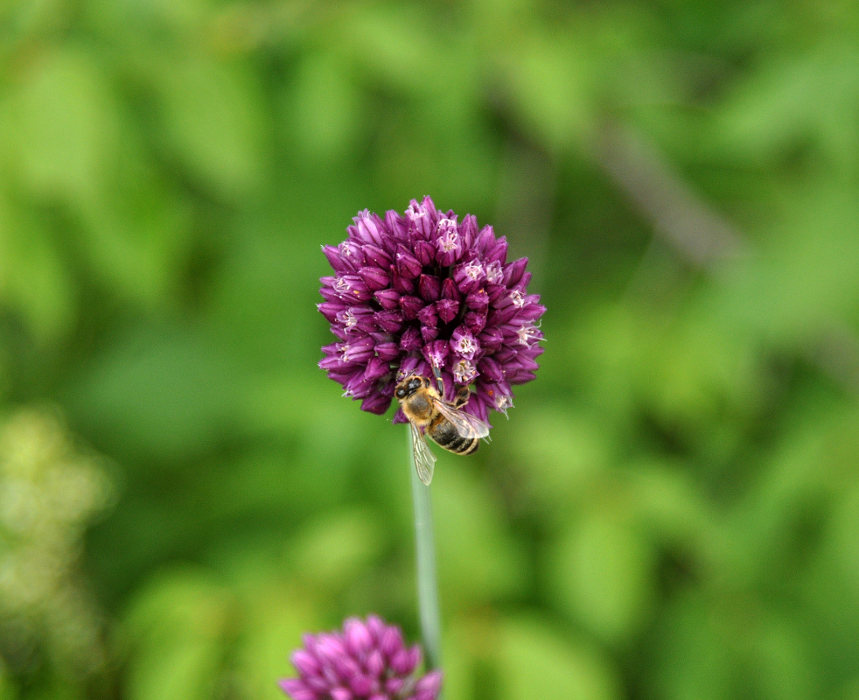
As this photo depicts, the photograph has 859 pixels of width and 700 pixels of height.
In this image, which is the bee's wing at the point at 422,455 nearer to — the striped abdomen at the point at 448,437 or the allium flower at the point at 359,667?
the striped abdomen at the point at 448,437

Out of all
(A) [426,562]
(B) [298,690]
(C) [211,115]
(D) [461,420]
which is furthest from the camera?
(C) [211,115]

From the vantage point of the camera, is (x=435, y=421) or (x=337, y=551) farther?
(x=337, y=551)

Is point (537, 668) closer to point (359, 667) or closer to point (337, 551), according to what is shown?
point (337, 551)

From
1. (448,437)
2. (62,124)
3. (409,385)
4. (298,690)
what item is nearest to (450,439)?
(448,437)

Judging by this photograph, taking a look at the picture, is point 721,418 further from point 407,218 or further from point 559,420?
point 407,218

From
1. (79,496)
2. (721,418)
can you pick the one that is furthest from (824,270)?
(79,496)

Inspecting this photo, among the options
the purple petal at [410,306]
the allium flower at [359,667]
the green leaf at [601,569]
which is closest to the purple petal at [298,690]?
the allium flower at [359,667]
